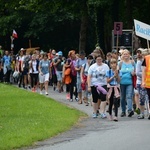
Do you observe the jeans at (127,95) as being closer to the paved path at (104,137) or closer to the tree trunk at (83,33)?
the paved path at (104,137)

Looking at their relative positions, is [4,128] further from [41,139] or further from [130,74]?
[130,74]

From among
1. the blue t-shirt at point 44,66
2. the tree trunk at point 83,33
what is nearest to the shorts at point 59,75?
the blue t-shirt at point 44,66

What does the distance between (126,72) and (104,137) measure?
5.45 m

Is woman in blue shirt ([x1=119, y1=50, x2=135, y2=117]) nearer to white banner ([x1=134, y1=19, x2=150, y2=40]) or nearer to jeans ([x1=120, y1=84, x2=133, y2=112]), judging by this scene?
jeans ([x1=120, y1=84, x2=133, y2=112])

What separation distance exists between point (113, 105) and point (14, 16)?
36692 millimetres

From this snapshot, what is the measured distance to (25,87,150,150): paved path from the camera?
13.2m

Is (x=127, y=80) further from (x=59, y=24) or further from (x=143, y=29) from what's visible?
(x=59, y=24)

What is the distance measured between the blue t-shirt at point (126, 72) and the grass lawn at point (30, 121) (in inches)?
63.9

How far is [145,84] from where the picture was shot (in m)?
17.5

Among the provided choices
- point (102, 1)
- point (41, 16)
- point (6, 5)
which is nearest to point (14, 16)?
point (41, 16)

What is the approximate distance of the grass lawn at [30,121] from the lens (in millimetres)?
14080

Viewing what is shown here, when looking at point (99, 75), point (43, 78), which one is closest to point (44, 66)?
point (43, 78)

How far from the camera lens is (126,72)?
19.9m

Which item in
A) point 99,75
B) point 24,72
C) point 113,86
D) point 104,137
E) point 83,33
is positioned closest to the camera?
point 104,137
